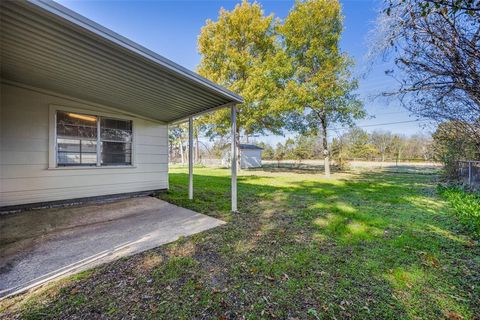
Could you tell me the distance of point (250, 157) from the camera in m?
21.9

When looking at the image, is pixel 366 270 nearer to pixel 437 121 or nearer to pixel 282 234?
pixel 282 234

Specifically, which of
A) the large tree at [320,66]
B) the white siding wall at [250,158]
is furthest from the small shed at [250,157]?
the large tree at [320,66]

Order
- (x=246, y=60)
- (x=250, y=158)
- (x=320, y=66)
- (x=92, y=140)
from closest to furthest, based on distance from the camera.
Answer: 1. (x=92, y=140)
2. (x=320, y=66)
3. (x=246, y=60)
4. (x=250, y=158)

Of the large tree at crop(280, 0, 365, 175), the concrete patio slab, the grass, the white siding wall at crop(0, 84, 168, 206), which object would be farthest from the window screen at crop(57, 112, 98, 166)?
the large tree at crop(280, 0, 365, 175)

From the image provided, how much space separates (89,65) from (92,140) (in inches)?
112

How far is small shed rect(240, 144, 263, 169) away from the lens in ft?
68.6

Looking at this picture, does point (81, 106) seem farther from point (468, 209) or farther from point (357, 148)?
point (357, 148)

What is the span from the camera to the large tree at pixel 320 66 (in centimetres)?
1138

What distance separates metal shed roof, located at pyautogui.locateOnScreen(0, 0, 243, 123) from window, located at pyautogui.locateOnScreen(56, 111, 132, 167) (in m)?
0.61

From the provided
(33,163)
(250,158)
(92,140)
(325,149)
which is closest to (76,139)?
(92,140)

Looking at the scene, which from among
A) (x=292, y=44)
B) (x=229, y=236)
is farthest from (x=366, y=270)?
(x=292, y=44)

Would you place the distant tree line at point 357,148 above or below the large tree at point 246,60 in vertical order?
below

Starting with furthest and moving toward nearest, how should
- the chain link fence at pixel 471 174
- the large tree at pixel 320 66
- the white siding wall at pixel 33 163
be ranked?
the large tree at pixel 320 66 < the chain link fence at pixel 471 174 < the white siding wall at pixel 33 163

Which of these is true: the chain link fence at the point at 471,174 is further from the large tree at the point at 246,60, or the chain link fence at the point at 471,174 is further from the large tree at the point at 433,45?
the large tree at the point at 246,60
